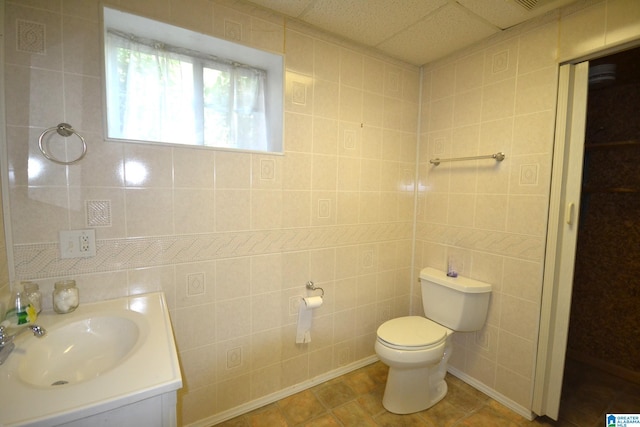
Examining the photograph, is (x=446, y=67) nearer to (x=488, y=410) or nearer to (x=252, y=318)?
(x=252, y=318)

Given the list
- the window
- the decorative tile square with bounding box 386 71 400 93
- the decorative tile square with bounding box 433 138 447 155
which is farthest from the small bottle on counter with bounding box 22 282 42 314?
the decorative tile square with bounding box 433 138 447 155

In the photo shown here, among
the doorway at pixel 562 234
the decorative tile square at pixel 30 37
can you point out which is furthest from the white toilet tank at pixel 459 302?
the decorative tile square at pixel 30 37

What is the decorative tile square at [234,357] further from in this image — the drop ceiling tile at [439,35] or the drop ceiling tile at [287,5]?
the drop ceiling tile at [439,35]

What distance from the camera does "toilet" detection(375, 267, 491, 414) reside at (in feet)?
5.24

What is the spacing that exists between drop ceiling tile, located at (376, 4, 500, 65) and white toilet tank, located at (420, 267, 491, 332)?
1559 millimetres

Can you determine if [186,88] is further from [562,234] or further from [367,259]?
[562,234]

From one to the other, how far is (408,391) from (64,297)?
180cm

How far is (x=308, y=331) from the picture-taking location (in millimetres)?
1764

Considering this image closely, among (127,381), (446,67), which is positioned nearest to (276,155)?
(127,381)

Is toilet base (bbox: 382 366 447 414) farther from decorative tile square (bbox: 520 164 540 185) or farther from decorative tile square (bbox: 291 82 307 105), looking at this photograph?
decorative tile square (bbox: 291 82 307 105)

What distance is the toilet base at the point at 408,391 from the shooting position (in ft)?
5.45

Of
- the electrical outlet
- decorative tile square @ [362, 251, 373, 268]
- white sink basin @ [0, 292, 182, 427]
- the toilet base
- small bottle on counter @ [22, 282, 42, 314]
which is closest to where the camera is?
white sink basin @ [0, 292, 182, 427]

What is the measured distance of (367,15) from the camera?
154cm

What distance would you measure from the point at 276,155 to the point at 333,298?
104 centimetres
